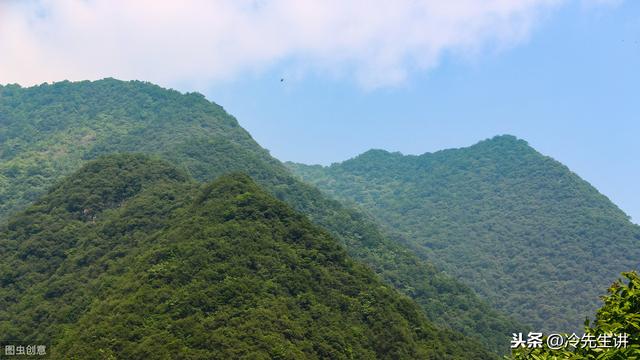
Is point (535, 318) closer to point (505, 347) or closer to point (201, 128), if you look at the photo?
point (505, 347)

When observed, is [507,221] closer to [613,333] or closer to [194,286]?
[194,286]

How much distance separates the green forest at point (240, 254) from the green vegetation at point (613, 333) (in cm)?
8

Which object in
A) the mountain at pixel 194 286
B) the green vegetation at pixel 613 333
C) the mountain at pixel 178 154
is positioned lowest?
the green vegetation at pixel 613 333

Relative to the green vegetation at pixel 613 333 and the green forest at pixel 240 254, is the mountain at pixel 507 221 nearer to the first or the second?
the green forest at pixel 240 254

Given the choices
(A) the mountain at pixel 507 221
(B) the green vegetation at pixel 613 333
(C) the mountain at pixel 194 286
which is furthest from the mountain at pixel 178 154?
(B) the green vegetation at pixel 613 333

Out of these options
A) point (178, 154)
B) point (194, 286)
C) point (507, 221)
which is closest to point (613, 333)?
point (194, 286)

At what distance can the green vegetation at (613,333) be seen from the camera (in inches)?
768

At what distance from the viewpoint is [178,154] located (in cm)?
10925

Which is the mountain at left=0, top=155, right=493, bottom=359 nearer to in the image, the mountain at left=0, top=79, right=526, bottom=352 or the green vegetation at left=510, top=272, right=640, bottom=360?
the mountain at left=0, top=79, right=526, bottom=352

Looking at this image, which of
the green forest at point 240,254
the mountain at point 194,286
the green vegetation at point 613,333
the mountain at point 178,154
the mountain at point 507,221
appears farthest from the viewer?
the mountain at point 507,221

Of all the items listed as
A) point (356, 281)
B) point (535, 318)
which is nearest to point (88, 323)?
point (356, 281)

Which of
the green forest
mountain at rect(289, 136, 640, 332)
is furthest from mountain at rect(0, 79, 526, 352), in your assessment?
mountain at rect(289, 136, 640, 332)

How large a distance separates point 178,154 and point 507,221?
240 ft

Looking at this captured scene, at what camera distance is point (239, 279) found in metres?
53.7
